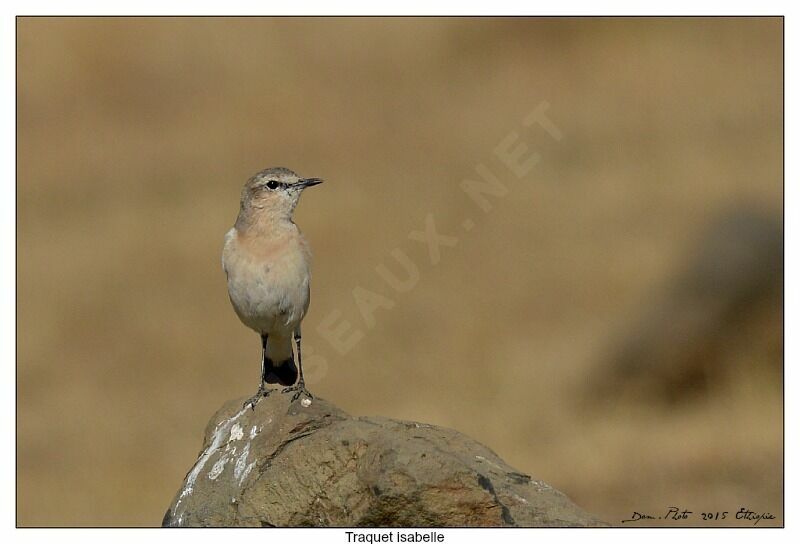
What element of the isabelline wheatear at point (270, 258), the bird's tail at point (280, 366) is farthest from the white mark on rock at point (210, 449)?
the bird's tail at point (280, 366)

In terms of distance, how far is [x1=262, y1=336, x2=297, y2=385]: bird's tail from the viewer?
40.5 ft

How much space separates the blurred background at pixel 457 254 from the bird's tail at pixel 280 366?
15.6 feet

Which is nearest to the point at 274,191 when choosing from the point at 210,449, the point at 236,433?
the point at 236,433

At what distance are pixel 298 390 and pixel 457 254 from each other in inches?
691

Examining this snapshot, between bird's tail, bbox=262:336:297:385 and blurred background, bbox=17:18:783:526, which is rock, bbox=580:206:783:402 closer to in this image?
blurred background, bbox=17:18:783:526

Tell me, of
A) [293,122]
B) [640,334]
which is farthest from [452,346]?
[293,122]

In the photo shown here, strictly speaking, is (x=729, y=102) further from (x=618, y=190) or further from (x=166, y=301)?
(x=166, y=301)

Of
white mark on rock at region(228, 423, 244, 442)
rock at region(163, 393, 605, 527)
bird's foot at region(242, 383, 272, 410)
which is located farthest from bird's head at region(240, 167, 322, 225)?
white mark on rock at region(228, 423, 244, 442)

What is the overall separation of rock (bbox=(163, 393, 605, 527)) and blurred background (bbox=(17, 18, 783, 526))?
454 centimetres

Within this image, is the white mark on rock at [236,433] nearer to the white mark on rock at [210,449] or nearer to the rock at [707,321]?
the white mark on rock at [210,449]

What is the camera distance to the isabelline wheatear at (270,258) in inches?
450

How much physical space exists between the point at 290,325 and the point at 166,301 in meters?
15.9
